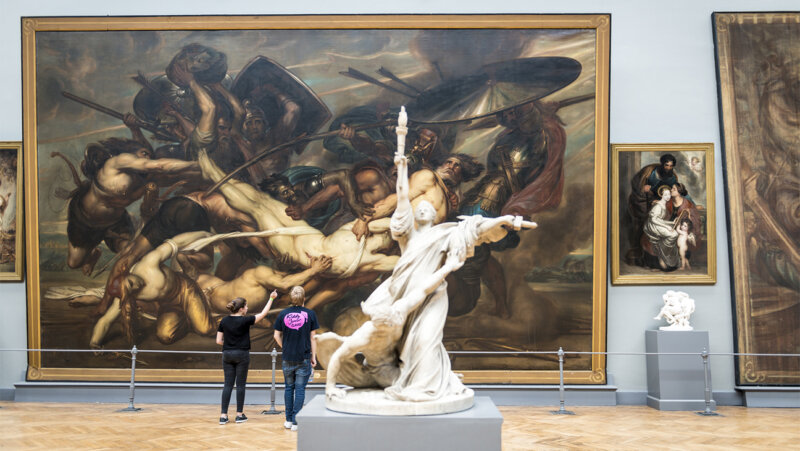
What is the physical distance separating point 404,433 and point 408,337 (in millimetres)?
771

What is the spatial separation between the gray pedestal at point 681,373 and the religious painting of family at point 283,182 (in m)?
0.92

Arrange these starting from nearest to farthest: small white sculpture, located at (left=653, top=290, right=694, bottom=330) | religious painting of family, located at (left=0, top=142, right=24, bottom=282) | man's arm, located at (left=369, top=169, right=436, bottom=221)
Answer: small white sculpture, located at (left=653, top=290, right=694, bottom=330)
man's arm, located at (left=369, top=169, right=436, bottom=221)
religious painting of family, located at (left=0, top=142, right=24, bottom=282)

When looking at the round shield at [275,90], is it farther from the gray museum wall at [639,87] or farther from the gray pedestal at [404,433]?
the gray pedestal at [404,433]

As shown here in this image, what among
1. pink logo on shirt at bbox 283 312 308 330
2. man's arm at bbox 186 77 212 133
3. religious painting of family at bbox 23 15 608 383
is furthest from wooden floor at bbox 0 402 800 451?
man's arm at bbox 186 77 212 133

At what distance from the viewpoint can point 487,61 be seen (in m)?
10.4

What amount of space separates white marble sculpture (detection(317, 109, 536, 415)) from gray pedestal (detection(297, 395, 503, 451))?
0.32 feet

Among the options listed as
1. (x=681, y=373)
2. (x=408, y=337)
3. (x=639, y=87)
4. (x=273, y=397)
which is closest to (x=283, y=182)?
(x=273, y=397)

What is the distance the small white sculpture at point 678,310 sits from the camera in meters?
10.2

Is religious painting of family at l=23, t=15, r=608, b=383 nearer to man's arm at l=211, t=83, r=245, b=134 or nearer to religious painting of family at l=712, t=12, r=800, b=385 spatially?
man's arm at l=211, t=83, r=245, b=134

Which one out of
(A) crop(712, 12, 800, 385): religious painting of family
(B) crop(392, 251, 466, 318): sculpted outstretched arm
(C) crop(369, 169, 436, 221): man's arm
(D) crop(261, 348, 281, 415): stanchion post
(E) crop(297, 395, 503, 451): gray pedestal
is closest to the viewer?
(E) crop(297, 395, 503, 451): gray pedestal

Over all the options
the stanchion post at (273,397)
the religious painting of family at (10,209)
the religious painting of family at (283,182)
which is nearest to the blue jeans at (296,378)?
the stanchion post at (273,397)

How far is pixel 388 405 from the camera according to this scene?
5.14m

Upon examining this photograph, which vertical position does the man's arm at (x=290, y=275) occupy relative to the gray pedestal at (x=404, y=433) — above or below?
above

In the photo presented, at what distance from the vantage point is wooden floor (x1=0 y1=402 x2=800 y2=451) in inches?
283
